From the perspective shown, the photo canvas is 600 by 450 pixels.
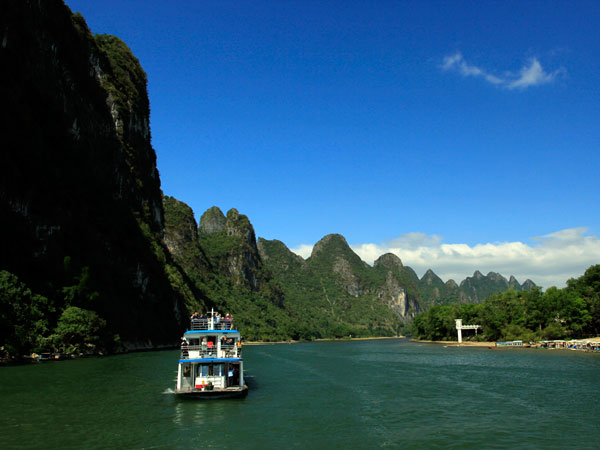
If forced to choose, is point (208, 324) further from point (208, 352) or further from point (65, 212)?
point (65, 212)

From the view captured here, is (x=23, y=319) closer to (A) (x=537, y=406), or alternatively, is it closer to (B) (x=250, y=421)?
(B) (x=250, y=421)

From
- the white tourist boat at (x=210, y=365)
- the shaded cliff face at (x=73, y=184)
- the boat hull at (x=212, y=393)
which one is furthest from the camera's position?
the shaded cliff face at (x=73, y=184)

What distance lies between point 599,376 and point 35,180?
9603 centimetres

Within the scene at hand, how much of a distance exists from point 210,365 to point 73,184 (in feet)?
277

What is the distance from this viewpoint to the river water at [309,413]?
2627 centimetres

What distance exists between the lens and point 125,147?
174 meters

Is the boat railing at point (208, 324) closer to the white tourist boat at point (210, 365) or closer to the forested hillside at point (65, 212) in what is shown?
the white tourist boat at point (210, 365)

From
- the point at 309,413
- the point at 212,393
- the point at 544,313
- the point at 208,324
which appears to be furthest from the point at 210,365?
the point at 544,313

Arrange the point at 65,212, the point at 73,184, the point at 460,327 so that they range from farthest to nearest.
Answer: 1. the point at 460,327
2. the point at 73,184
3. the point at 65,212

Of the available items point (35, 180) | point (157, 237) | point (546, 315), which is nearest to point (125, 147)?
point (157, 237)

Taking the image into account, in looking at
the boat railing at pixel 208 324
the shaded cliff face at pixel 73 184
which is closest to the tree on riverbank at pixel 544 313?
the boat railing at pixel 208 324

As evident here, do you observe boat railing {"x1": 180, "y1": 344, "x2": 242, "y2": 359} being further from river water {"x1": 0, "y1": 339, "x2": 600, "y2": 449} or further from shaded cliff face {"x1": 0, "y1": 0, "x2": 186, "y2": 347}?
shaded cliff face {"x1": 0, "y1": 0, "x2": 186, "y2": 347}

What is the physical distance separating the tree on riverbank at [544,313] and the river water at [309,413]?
6409 centimetres

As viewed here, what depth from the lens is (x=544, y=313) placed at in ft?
397
